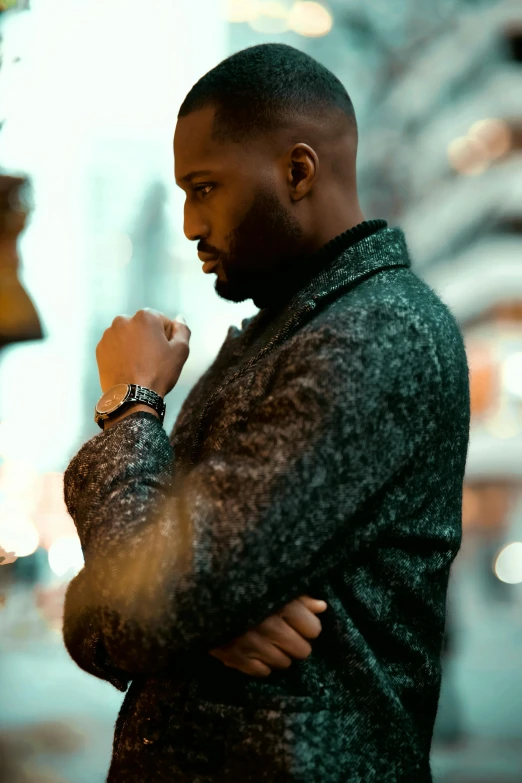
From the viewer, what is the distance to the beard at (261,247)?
5.18ft

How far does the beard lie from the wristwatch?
25cm

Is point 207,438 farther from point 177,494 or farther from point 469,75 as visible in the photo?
point 469,75

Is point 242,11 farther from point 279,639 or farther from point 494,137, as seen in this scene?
point 279,639

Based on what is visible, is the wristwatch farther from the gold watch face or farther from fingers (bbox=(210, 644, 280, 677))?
fingers (bbox=(210, 644, 280, 677))

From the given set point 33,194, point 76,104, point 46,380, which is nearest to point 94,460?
point 33,194

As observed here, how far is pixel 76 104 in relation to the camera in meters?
4.02

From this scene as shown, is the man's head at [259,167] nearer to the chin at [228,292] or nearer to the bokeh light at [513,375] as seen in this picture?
the chin at [228,292]

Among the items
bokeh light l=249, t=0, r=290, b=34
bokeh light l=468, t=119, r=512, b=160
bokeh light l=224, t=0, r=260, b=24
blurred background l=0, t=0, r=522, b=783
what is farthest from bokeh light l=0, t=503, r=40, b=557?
bokeh light l=468, t=119, r=512, b=160

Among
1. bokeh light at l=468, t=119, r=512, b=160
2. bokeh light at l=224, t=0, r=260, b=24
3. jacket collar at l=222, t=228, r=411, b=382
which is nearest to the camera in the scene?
jacket collar at l=222, t=228, r=411, b=382

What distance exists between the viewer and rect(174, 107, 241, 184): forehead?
1579 mm

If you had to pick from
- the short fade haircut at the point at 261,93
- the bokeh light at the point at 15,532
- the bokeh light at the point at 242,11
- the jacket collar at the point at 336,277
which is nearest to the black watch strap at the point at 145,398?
the jacket collar at the point at 336,277

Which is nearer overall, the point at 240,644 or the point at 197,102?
the point at 240,644

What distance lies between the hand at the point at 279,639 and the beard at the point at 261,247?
61 centimetres

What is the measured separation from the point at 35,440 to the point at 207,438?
2.13m
